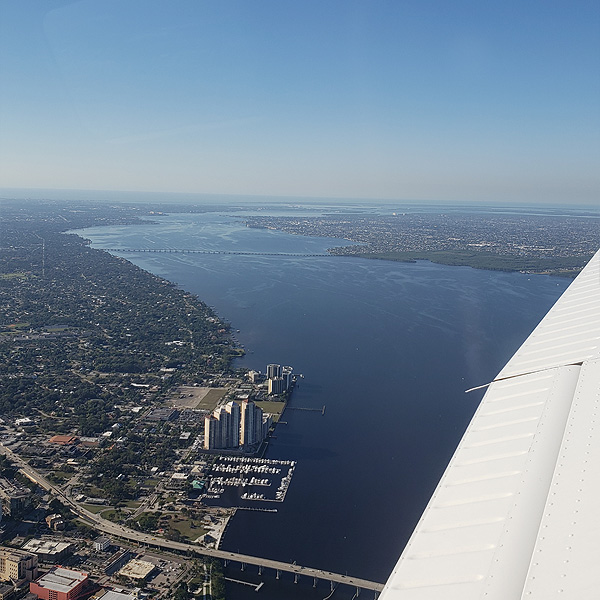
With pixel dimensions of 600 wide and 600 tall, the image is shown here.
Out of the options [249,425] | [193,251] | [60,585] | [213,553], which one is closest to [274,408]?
[249,425]

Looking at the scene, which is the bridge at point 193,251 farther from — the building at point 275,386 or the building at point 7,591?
the building at point 7,591

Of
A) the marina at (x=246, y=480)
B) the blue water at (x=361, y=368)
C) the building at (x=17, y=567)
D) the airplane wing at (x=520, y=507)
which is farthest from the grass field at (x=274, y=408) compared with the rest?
the airplane wing at (x=520, y=507)

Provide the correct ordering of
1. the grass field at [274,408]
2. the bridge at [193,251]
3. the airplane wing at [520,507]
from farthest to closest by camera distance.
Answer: the bridge at [193,251] < the grass field at [274,408] < the airplane wing at [520,507]

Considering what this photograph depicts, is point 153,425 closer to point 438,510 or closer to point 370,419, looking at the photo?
point 370,419

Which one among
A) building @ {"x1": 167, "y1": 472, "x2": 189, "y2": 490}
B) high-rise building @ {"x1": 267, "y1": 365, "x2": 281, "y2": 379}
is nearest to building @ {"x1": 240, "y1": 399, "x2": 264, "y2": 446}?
building @ {"x1": 167, "y1": 472, "x2": 189, "y2": 490}

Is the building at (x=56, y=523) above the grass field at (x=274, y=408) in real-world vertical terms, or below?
below

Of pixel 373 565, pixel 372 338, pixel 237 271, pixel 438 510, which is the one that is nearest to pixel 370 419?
pixel 373 565

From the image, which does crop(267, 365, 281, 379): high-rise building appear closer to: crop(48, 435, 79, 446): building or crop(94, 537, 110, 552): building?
crop(48, 435, 79, 446): building
